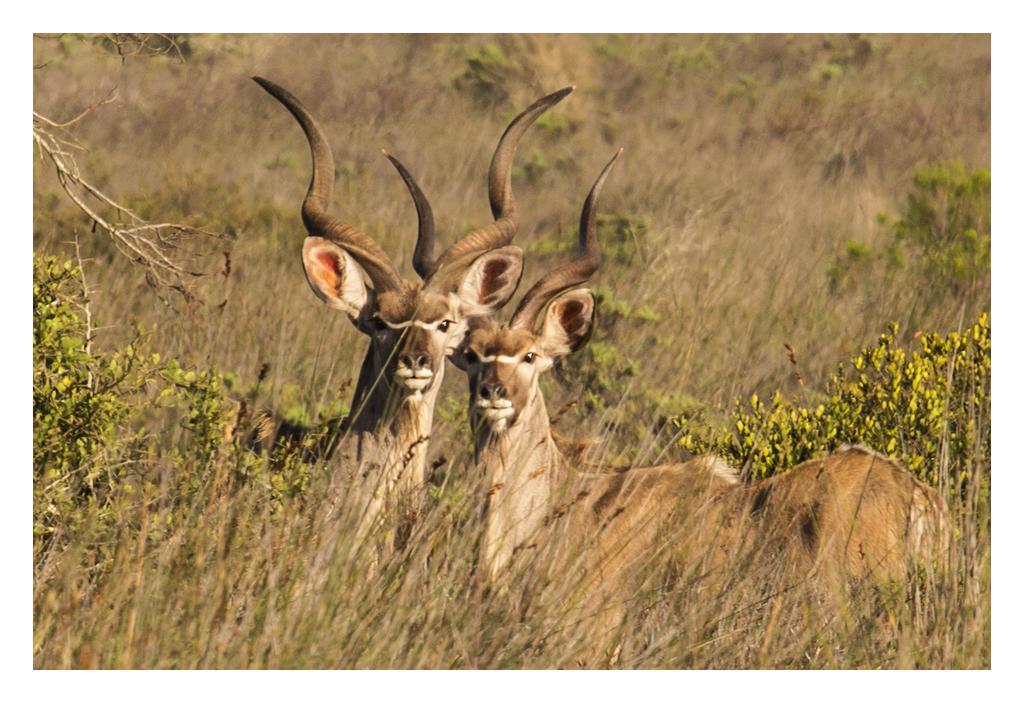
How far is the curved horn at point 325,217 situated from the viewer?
7.11m

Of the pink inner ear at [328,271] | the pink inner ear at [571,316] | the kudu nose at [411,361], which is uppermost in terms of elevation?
the pink inner ear at [328,271]

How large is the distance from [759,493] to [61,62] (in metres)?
6.43

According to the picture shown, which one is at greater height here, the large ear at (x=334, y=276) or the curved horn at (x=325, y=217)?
the curved horn at (x=325, y=217)

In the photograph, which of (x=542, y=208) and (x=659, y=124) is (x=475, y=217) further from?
(x=659, y=124)

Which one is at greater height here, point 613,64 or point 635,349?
point 613,64

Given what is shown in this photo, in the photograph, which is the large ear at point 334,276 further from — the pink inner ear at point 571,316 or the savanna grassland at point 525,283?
the pink inner ear at point 571,316

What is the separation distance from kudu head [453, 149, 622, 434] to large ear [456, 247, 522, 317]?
0.36 feet

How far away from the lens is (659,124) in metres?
19.4

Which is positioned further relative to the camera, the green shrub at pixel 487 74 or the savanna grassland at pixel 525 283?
the green shrub at pixel 487 74

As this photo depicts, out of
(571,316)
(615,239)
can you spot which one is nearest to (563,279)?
(571,316)

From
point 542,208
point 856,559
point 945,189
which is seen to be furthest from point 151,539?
point 542,208

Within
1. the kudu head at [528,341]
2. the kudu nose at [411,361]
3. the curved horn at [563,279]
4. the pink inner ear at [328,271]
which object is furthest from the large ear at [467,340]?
the pink inner ear at [328,271]

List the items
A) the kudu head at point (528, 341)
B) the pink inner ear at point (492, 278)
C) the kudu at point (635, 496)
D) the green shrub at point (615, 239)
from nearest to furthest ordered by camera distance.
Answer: the kudu at point (635, 496) < the kudu head at point (528, 341) < the pink inner ear at point (492, 278) < the green shrub at point (615, 239)

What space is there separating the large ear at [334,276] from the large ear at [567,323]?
84 centimetres
